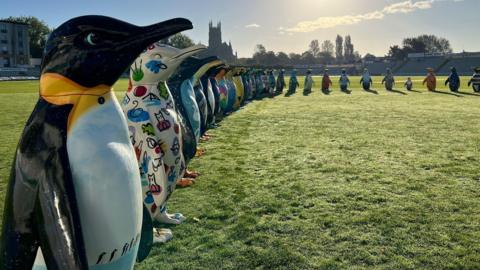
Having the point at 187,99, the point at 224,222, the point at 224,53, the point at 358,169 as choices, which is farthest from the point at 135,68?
the point at 224,53

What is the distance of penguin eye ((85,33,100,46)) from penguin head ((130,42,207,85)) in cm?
207

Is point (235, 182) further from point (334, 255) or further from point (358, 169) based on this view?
point (334, 255)

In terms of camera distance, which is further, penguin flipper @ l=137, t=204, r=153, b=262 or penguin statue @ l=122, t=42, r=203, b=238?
penguin statue @ l=122, t=42, r=203, b=238

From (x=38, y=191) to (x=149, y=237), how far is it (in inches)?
38.8

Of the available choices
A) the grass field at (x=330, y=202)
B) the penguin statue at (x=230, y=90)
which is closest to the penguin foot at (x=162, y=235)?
the grass field at (x=330, y=202)

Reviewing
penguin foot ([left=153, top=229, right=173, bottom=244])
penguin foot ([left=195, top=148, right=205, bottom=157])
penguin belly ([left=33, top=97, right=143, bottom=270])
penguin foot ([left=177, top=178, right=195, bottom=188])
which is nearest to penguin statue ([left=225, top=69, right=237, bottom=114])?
penguin foot ([left=195, top=148, right=205, bottom=157])

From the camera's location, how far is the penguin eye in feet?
6.94

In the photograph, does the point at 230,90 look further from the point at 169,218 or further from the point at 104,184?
the point at 104,184

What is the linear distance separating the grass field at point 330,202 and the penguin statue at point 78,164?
6.06ft

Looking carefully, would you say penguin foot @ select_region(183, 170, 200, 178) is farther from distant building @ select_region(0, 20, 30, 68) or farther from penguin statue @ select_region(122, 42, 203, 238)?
distant building @ select_region(0, 20, 30, 68)

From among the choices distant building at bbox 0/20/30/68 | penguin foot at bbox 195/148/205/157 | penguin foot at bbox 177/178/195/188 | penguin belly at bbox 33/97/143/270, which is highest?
distant building at bbox 0/20/30/68

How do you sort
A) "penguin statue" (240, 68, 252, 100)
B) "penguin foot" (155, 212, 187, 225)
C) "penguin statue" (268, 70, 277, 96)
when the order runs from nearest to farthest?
"penguin foot" (155, 212, 187, 225) → "penguin statue" (240, 68, 252, 100) → "penguin statue" (268, 70, 277, 96)

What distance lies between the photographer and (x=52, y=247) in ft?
5.89

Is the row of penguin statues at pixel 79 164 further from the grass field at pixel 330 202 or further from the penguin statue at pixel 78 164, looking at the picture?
the grass field at pixel 330 202
